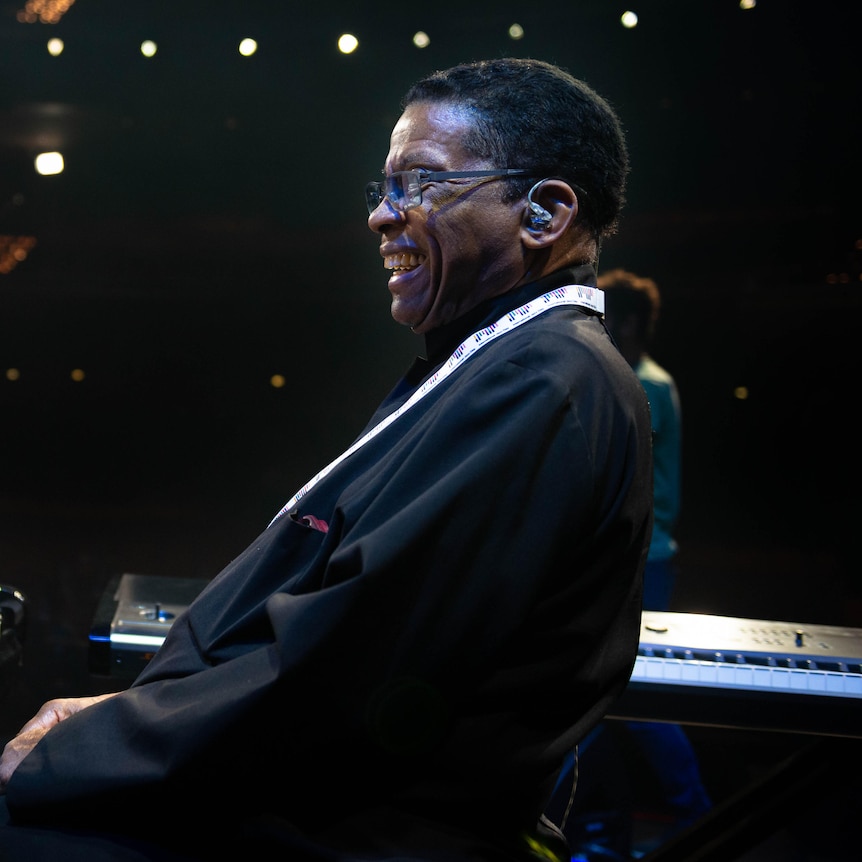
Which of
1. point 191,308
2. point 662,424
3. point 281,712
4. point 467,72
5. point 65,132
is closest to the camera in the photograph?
point 281,712

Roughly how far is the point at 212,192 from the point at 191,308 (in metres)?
0.83

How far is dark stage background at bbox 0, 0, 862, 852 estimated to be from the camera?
450 cm

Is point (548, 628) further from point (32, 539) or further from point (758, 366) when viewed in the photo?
point (32, 539)

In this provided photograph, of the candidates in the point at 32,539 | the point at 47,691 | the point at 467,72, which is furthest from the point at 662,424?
the point at 32,539

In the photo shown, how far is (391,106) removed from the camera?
482 cm

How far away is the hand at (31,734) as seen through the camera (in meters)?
1.21

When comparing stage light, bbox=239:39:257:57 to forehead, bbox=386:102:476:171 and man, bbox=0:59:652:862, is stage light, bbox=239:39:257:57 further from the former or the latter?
man, bbox=0:59:652:862

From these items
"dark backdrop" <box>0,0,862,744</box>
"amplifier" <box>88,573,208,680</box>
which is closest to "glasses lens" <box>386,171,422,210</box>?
"amplifier" <box>88,573,208,680</box>

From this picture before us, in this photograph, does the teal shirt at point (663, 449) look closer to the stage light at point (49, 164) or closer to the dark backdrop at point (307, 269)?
the dark backdrop at point (307, 269)

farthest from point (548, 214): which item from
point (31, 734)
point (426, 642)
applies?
point (31, 734)

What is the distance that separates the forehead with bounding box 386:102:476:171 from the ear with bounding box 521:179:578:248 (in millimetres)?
114

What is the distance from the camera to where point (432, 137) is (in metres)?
1.35

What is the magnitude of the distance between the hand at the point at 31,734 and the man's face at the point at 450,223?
0.76m

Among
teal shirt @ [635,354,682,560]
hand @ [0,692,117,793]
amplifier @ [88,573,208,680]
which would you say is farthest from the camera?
teal shirt @ [635,354,682,560]
